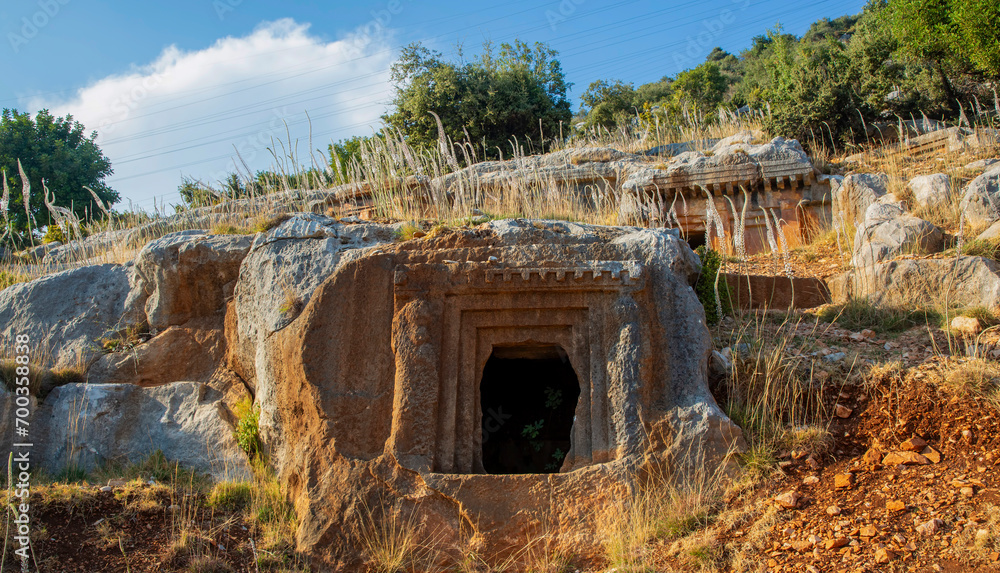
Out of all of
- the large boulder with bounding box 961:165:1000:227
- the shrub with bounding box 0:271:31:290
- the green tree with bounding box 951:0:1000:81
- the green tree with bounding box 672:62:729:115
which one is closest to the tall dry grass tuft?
the large boulder with bounding box 961:165:1000:227

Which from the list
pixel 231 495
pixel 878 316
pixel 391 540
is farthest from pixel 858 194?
pixel 231 495

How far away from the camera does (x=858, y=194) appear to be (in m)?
10.4

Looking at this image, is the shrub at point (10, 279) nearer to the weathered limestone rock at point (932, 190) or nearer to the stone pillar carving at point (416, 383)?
the stone pillar carving at point (416, 383)

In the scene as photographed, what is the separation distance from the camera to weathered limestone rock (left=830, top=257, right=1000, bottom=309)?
6949 millimetres

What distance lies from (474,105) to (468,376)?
1265 centimetres

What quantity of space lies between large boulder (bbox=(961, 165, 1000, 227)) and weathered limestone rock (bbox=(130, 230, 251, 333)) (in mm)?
8797

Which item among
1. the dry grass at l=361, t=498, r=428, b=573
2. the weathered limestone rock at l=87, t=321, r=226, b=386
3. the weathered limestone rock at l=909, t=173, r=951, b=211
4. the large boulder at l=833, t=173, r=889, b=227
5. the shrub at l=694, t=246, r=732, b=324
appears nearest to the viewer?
the dry grass at l=361, t=498, r=428, b=573

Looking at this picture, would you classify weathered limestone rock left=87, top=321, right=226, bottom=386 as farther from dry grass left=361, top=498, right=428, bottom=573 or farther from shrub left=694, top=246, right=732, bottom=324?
shrub left=694, top=246, right=732, bottom=324

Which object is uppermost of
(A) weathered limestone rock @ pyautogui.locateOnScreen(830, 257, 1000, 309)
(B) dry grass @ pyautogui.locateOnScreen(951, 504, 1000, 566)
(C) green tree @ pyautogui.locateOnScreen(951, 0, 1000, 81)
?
(C) green tree @ pyautogui.locateOnScreen(951, 0, 1000, 81)

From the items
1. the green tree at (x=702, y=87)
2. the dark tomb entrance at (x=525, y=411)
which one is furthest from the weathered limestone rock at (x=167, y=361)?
the green tree at (x=702, y=87)

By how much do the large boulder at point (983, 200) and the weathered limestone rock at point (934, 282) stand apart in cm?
162

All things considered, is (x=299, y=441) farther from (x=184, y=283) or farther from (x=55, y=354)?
(x=55, y=354)

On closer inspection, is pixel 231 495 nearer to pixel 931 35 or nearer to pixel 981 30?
pixel 981 30

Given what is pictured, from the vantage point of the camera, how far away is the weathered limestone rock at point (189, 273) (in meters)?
6.76
